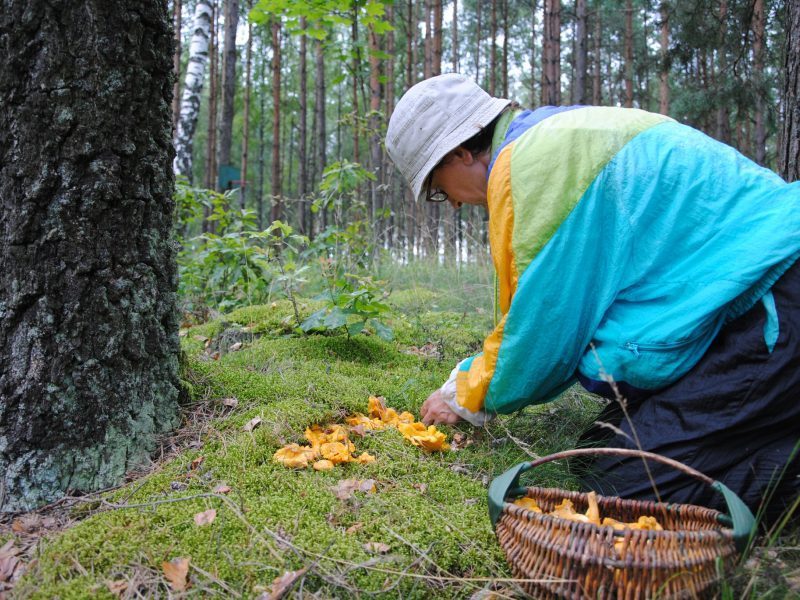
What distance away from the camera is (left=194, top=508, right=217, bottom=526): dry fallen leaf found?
5.66ft

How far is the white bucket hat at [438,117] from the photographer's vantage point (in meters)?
2.15

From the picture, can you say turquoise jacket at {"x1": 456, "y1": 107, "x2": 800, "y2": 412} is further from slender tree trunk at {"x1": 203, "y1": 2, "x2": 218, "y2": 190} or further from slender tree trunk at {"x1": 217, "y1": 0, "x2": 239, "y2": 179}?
slender tree trunk at {"x1": 203, "y1": 2, "x2": 218, "y2": 190}

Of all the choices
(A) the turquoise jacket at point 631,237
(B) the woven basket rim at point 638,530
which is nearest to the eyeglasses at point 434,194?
(A) the turquoise jacket at point 631,237

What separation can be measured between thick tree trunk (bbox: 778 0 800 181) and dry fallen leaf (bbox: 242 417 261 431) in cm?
328

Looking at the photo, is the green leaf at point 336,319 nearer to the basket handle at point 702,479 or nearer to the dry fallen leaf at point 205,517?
the dry fallen leaf at point 205,517

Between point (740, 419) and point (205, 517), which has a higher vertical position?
point (740, 419)

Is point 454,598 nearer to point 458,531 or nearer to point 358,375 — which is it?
point 458,531

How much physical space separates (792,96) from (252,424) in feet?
11.5

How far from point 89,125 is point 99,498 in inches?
49.1

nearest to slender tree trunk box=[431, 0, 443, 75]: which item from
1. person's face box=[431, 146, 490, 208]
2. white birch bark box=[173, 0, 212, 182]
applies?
white birch bark box=[173, 0, 212, 182]

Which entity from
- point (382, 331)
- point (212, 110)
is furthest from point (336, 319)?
point (212, 110)

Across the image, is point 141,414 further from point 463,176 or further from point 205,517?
point 463,176

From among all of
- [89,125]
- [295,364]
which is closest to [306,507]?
[295,364]

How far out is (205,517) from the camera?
1.75 metres
